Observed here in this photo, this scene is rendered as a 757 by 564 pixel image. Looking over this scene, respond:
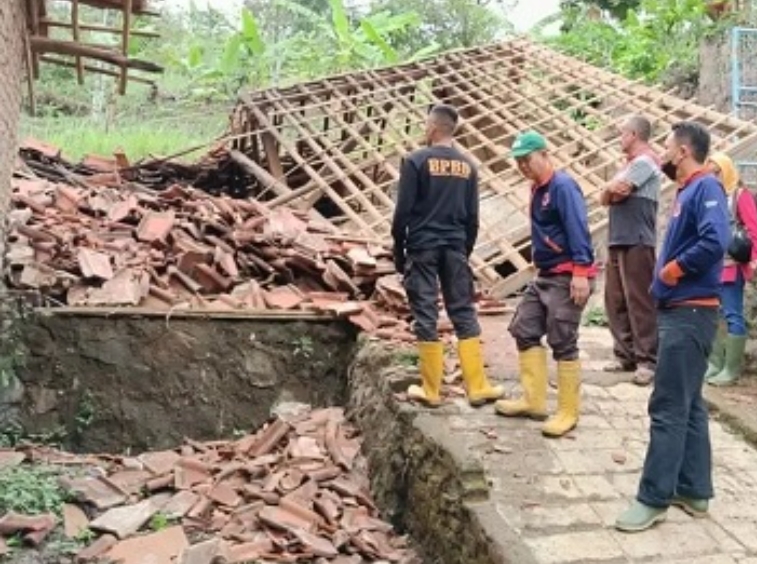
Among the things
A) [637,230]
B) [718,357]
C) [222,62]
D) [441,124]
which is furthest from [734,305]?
[222,62]

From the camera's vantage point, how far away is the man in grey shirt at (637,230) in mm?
5555

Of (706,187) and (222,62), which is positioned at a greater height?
(222,62)

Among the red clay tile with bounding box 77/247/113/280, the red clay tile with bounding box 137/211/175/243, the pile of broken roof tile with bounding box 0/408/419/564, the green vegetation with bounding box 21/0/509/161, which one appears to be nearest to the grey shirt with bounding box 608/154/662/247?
the pile of broken roof tile with bounding box 0/408/419/564

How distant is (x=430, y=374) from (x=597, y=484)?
1.22 meters

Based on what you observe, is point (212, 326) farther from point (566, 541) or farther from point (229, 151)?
point (229, 151)

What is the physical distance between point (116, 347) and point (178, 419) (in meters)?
0.71

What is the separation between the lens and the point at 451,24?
1995 cm

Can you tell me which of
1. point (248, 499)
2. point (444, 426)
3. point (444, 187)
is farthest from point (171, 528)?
point (444, 187)

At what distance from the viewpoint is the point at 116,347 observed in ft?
21.7

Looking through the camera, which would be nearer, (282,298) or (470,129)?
(282,298)

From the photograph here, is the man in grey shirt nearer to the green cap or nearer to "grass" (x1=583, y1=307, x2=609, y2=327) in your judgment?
the green cap

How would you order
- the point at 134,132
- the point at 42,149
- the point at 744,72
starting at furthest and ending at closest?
1. the point at 134,132
2. the point at 42,149
3. the point at 744,72

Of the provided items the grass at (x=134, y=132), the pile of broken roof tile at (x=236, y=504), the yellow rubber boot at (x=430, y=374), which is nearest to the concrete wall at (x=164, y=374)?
the pile of broken roof tile at (x=236, y=504)

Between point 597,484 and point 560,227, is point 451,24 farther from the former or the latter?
point 597,484
